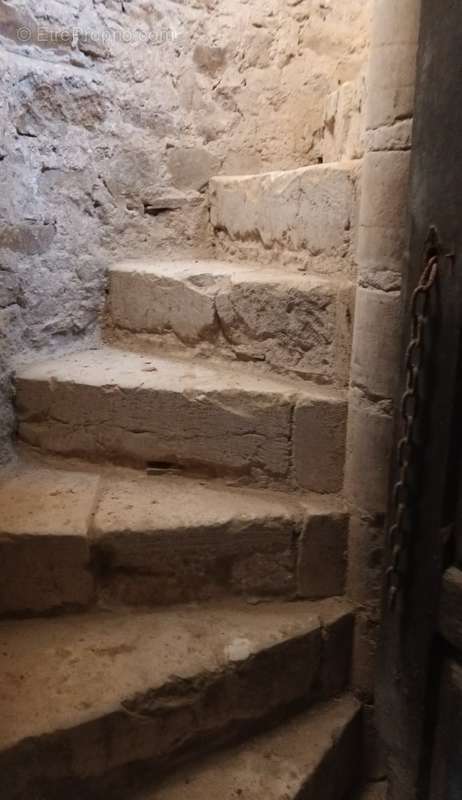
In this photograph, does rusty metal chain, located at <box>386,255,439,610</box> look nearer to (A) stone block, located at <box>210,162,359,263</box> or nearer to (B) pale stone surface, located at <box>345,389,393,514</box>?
(B) pale stone surface, located at <box>345,389,393,514</box>

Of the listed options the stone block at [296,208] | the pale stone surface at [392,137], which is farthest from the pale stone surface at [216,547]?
the pale stone surface at [392,137]

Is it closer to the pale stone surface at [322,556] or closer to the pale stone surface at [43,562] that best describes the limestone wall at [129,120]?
the pale stone surface at [43,562]

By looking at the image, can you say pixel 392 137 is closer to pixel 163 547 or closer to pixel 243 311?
pixel 243 311

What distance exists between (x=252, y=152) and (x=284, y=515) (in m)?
1.55

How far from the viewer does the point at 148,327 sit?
2.16 meters

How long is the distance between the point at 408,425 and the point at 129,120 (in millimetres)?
1579

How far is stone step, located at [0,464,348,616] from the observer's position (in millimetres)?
1520

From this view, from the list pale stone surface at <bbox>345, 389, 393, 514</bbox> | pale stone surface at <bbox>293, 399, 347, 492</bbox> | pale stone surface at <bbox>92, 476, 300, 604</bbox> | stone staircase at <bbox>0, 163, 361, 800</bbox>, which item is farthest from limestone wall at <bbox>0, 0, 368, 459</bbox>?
pale stone surface at <bbox>345, 389, 393, 514</bbox>

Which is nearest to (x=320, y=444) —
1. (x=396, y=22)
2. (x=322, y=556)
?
(x=322, y=556)

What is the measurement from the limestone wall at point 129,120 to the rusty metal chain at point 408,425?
3.77 ft

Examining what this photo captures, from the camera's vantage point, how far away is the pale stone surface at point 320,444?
1.62 meters

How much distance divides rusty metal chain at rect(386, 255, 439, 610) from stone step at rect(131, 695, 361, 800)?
1.23ft

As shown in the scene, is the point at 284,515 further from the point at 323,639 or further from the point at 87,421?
the point at 87,421

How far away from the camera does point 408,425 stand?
1.29 metres
